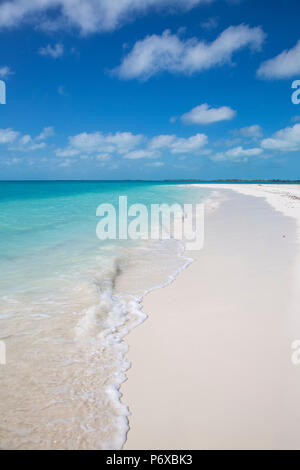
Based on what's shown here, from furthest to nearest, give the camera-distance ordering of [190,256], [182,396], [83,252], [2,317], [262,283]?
[83,252] < [190,256] < [262,283] < [2,317] < [182,396]

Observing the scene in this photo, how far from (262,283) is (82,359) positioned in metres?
3.71

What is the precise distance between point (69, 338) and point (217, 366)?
6.37ft

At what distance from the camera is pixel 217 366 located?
3076mm

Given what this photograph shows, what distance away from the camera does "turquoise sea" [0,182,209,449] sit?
7.82 feet

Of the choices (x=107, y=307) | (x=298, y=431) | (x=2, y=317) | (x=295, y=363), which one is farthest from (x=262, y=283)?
(x=2, y=317)

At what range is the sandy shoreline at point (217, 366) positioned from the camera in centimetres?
230

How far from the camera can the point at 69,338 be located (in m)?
3.79

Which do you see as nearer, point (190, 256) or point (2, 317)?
point (2, 317)

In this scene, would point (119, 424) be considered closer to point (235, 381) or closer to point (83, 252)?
point (235, 381)

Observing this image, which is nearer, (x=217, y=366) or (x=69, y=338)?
(x=217, y=366)

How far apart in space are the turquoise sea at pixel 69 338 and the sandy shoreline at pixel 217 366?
240mm

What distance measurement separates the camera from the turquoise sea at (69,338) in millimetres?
2385

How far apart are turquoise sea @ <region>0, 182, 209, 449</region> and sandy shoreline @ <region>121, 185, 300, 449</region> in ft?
0.79

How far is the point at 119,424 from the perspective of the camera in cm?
241
